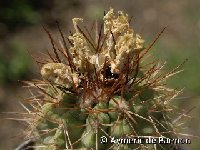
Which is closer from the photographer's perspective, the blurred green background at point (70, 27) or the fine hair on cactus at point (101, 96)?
the fine hair on cactus at point (101, 96)

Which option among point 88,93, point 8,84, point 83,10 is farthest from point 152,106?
point 83,10

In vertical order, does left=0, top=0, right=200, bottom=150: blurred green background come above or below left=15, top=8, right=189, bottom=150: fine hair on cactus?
above

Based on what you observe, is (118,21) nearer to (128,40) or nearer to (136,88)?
(128,40)

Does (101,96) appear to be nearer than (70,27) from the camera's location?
Yes

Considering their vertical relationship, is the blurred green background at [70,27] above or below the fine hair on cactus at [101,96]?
above
